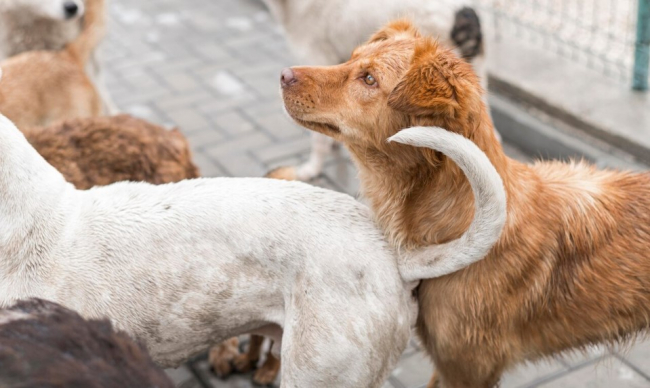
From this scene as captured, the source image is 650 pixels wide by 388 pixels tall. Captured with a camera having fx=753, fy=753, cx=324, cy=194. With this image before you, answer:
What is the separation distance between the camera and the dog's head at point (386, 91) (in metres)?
2.29

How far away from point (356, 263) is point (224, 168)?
3.04m

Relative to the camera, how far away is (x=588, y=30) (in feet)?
18.9

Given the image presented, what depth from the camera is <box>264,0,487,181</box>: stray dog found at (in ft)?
14.1

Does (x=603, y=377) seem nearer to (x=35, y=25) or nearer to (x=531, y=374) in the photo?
(x=531, y=374)

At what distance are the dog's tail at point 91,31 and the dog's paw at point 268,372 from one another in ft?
7.51

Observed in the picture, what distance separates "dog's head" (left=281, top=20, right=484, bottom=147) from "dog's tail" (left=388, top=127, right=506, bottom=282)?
0.52 ft

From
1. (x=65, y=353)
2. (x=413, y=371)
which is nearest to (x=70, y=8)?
(x=413, y=371)

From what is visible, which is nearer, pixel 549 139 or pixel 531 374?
pixel 531 374

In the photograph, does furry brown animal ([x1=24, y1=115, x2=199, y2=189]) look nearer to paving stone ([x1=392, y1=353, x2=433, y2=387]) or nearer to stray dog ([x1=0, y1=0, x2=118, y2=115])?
paving stone ([x1=392, y1=353, x2=433, y2=387])

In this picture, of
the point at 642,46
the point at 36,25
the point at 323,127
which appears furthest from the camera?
the point at 642,46

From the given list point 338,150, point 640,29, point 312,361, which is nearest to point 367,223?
point 312,361

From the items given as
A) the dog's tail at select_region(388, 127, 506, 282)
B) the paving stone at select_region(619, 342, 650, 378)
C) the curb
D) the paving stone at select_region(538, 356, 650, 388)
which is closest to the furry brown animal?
the dog's tail at select_region(388, 127, 506, 282)

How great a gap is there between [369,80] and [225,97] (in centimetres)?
388

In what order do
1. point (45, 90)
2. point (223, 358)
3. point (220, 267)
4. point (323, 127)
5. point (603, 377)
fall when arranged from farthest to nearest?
point (45, 90) → point (223, 358) → point (603, 377) → point (323, 127) → point (220, 267)
